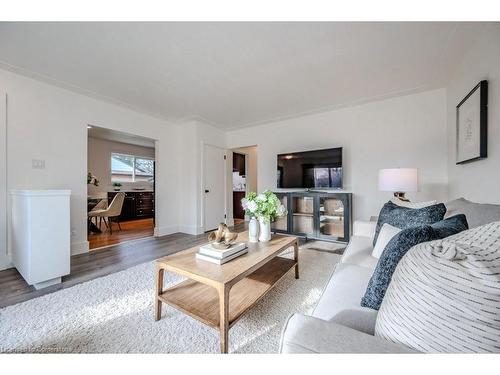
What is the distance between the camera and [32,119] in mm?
2430

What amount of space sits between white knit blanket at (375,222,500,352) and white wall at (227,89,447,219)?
290 centimetres

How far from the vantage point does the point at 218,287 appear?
1029 mm

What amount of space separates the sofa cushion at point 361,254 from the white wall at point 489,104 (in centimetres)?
96

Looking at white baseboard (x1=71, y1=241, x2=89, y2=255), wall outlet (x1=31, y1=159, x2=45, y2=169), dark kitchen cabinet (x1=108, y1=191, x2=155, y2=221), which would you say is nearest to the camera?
wall outlet (x1=31, y1=159, x2=45, y2=169)

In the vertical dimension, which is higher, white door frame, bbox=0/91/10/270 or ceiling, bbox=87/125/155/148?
ceiling, bbox=87/125/155/148

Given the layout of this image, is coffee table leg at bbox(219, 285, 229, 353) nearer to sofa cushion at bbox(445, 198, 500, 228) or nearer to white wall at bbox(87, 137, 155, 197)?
sofa cushion at bbox(445, 198, 500, 228)

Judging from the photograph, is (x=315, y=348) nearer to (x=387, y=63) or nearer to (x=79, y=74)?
(x=387, y=63)

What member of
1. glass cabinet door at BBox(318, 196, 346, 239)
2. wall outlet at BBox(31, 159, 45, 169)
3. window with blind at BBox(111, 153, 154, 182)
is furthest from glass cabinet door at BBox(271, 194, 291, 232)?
window with blind at BBox(111, 153, 154, 182)

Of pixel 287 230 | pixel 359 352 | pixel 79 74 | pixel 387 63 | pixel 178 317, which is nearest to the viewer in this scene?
pixel 359 352

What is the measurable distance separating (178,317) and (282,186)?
9.27 feet

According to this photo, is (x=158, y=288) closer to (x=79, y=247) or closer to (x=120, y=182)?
(x=79, y=247)

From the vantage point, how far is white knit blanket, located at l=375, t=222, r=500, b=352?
0.42 meters
